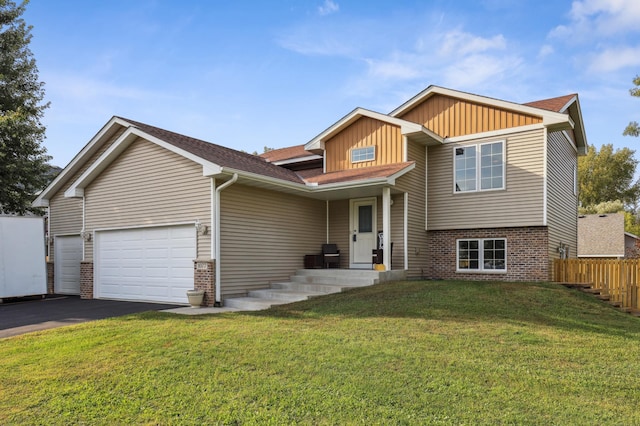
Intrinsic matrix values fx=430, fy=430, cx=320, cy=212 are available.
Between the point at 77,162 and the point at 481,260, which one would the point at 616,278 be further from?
the point at 77,162

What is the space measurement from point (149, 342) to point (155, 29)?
9.61 m

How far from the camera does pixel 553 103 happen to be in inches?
556

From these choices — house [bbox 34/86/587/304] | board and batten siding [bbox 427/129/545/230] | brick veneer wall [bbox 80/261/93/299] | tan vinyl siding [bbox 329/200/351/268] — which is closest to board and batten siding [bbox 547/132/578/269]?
house [bbox 34/86/587/304]

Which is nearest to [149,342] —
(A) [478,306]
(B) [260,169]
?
(A) [478,306]

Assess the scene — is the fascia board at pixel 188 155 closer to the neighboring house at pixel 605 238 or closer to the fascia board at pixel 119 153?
the fascia board at pixel 119 153

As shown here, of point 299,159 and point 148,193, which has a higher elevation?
point 299,159

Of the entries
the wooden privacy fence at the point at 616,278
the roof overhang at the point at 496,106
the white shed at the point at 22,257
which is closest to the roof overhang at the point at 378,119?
the roof overhang at the point at 496,106

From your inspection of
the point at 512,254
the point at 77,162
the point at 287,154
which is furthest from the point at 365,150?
the point at 77,162

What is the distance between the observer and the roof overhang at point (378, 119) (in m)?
13.5

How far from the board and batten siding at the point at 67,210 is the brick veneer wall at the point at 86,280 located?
1883 mm

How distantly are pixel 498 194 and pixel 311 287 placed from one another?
21.8 ft

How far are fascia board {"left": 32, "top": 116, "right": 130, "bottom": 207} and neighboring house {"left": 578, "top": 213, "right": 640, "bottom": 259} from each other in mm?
29651

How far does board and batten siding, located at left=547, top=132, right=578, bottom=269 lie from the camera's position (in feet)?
44.1

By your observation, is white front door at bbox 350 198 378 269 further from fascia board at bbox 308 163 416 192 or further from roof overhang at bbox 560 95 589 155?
roof overhang at bbox 560 95 589 155
